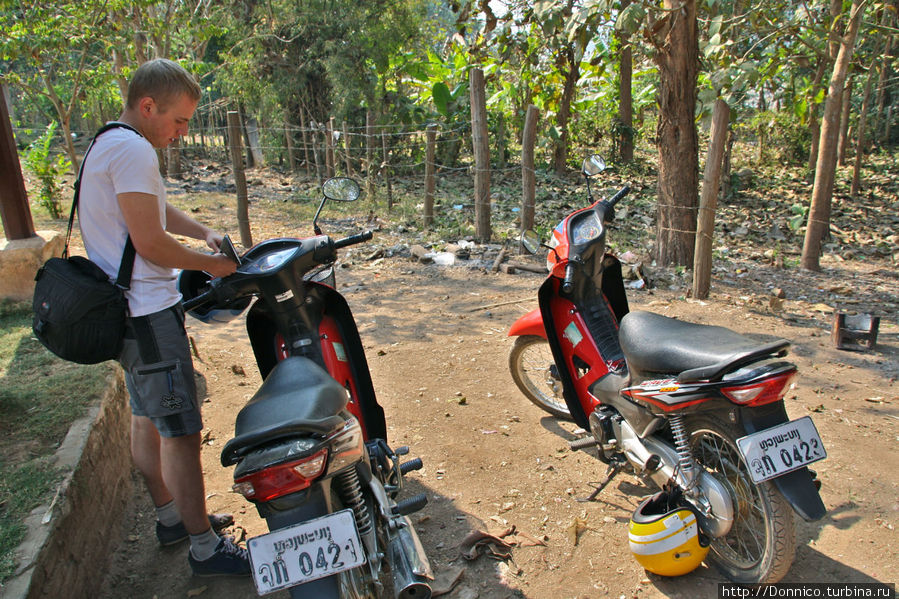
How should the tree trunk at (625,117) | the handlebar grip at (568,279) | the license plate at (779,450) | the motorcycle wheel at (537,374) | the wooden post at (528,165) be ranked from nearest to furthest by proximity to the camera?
the license plate at (779,450), the handlebar grip at (568,279), the motorcycle wheel at (537,374), the wooden post at (528,165), the tree trunk at (625,117)

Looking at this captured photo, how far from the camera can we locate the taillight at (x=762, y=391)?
6.39 feet

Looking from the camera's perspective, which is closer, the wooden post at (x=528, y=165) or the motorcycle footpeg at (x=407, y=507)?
the motorcycle footpeg at (x=407, y=507)

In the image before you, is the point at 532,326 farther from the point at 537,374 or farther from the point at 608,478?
the point at 608,478

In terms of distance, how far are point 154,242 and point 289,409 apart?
2.63 ft

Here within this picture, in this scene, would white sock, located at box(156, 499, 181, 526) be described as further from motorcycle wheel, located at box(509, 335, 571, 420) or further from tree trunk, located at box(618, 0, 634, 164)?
tree trunk, located at box(618, 0, 634, 164)

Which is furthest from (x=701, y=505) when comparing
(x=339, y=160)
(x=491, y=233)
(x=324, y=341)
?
(x=339, y=160)

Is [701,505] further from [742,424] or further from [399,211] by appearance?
[399,211]

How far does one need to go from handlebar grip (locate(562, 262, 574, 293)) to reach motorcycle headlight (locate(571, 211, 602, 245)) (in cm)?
14

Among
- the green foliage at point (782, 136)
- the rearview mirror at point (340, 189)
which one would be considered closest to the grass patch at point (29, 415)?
the rearview mirror at point (340, 189)

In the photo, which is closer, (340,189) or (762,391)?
(762,391)

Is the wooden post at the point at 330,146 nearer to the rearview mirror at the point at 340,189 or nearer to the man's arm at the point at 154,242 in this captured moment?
the rearview mirror at the point at 340,189

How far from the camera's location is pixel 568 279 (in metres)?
2.99

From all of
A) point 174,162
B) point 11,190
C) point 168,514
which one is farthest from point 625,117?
point 168,514

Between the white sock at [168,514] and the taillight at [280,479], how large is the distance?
1.19 m
